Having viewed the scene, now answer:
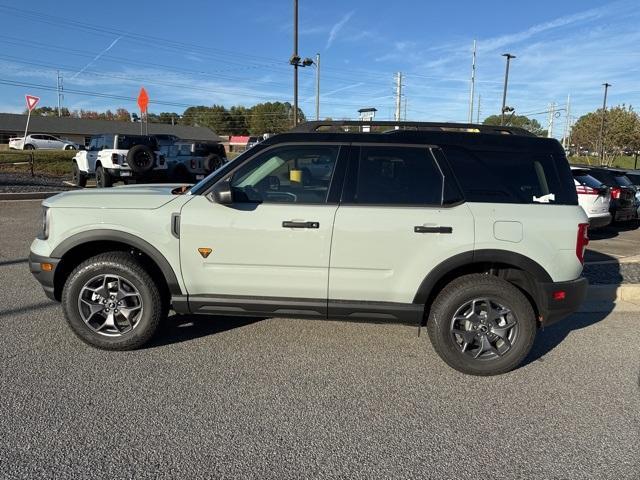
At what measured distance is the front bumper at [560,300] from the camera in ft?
12.6

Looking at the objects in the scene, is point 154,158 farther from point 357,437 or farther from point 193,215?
point 357,437

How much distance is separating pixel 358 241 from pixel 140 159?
1322cm

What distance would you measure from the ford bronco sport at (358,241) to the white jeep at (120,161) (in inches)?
472

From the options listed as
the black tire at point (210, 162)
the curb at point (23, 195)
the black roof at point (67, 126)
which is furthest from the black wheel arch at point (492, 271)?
the black roof at point (67, 126)

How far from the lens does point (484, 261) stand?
3.84m

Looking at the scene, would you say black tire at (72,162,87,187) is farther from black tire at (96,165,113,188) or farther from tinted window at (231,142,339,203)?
tinted window at (231,142,339,203)

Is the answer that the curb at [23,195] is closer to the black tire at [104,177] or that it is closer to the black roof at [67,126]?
the black tire at [104,177]

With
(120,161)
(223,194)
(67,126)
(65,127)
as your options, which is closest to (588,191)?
(223,194)

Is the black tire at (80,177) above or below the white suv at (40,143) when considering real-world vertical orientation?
below

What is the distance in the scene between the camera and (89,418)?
3102 millimetres

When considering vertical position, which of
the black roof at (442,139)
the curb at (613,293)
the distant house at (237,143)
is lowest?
the curb at (613,293)

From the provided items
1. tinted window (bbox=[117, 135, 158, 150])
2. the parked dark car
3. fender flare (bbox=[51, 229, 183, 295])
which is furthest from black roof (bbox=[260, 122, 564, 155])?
tinted window (bbox=[117, 135, 158, 150])

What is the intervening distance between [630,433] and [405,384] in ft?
4.78

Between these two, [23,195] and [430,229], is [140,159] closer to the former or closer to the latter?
[23,195]
